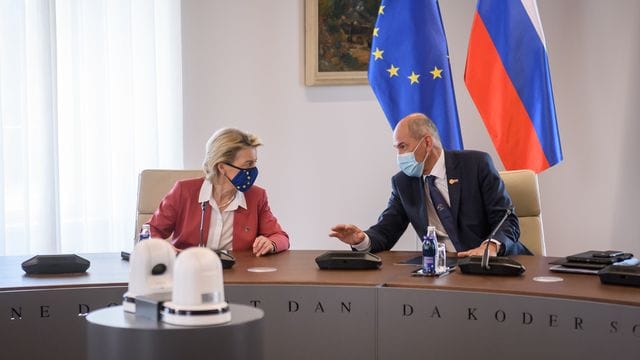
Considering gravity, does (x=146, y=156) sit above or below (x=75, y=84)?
below

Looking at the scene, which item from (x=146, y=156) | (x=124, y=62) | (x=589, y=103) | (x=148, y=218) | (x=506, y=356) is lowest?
(x=506, y=356)

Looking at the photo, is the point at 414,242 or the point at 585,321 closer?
the point at 585,321

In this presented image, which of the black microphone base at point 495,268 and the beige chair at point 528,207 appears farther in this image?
the beige chair at point 528,207

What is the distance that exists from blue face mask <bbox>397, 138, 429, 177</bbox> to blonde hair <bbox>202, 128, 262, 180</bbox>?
65 cm

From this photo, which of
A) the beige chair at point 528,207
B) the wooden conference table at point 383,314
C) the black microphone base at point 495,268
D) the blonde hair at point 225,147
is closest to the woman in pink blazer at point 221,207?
the blonde hair at point 225,147

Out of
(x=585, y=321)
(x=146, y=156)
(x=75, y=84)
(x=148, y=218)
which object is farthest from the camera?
(x=146, y=156)

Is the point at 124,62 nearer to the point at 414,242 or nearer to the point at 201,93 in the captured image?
the point at 201,93

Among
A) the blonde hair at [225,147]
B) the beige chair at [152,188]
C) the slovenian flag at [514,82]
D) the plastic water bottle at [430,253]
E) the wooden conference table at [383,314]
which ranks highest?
the slovenian flag at [514,82]

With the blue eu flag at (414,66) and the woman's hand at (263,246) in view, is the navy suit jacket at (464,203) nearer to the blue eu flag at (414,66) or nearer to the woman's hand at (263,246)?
the woman's hand at (263,246)

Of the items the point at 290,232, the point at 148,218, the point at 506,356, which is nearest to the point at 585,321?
the point at 506,356

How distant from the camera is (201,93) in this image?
15.5 feet

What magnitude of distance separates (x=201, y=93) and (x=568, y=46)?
7.35 ft

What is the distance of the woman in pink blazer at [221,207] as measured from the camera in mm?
3146

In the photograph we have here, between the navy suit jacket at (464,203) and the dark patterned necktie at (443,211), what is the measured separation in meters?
0.03
